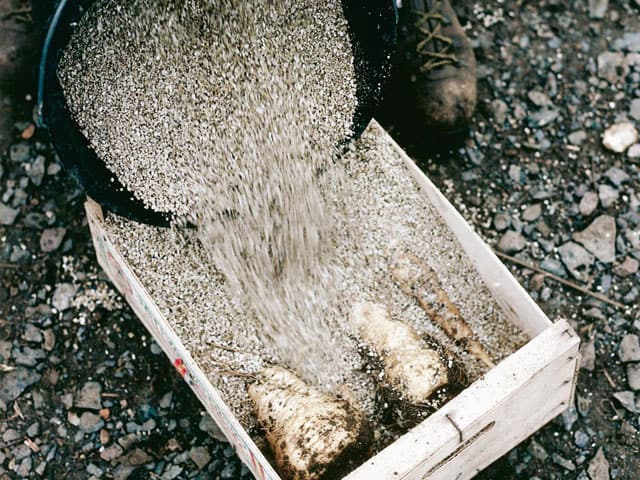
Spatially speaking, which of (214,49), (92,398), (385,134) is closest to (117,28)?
(214,49)

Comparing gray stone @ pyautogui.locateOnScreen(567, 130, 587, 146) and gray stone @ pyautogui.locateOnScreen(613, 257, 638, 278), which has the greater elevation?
gray stone @ pyautogui.locateOnScreen(567, 130, 587, 146)

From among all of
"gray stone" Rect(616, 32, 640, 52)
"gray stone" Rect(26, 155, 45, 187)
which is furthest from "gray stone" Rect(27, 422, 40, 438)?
"gray stone" Rect(616, 32, 640, 52)

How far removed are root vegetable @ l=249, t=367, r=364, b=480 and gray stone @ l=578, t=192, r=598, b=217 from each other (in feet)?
2.85

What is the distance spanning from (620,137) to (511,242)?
1.45ft

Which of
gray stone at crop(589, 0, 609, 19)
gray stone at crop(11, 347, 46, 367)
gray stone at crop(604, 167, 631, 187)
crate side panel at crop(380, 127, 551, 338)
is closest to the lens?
crate side panel at crop(380, 127, 551, 338)

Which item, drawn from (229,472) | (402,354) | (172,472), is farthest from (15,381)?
(402,354)

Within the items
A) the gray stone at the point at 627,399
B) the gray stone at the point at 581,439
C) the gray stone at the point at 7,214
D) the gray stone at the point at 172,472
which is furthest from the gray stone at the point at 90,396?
the gray stone at the point at 627,399

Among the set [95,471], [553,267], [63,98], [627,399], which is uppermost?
[63,98]

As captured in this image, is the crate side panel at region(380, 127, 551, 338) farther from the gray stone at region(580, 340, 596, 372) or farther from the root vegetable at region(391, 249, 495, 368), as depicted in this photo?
the gray stone at region(580, 340, 596, 372)

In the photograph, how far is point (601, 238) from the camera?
2.15 metres

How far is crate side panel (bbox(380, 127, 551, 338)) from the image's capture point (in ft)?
5.79

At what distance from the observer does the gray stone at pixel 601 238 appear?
213 cm

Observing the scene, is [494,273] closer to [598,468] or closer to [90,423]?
[598,468]

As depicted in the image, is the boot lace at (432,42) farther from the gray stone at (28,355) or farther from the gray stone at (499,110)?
the gray stone at (28,355)
